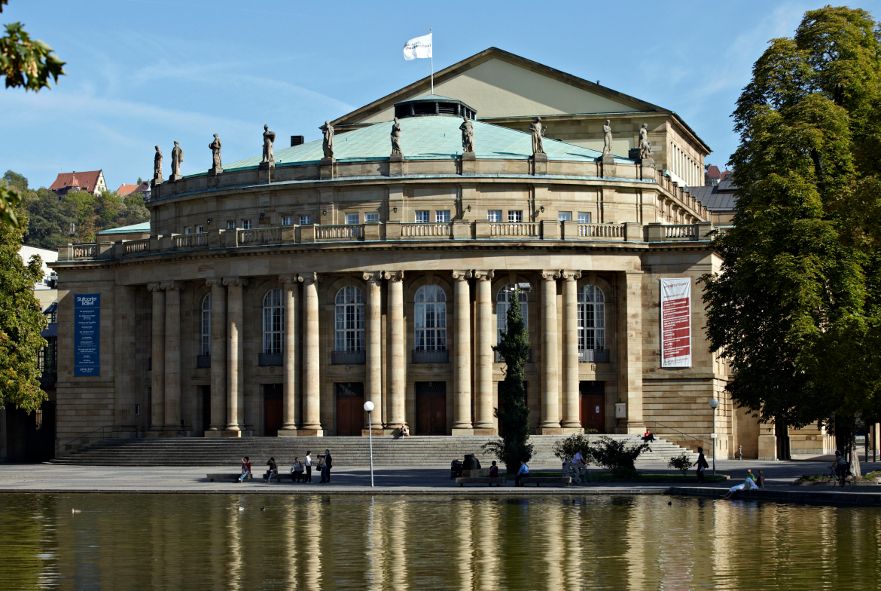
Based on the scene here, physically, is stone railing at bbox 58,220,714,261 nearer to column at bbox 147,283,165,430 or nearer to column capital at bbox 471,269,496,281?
column capital at bbox 471,269,496,281

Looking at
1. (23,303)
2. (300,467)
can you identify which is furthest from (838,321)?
(23,303)

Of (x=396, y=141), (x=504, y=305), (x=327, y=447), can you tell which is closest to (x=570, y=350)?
(x=504, y=305)

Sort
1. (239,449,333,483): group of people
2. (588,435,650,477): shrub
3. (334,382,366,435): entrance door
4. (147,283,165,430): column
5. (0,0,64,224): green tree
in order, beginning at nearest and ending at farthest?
(0,0,64,224): green tree < (588,435,650,477): shrub < (239,449,333,483): group of people < (334,382,366,435): entrance door < (147,283,165,430): column

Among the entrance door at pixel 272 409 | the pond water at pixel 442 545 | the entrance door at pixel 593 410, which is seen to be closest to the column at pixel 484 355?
the entrance door at pixel 593 410

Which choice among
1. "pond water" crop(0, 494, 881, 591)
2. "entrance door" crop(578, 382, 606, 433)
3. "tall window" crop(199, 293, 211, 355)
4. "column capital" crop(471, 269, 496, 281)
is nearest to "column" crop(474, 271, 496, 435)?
"column capital" crop(471, 269, 496, 281)

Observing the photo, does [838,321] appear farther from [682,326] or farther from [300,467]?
[682,326]

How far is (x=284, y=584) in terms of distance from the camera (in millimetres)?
32250

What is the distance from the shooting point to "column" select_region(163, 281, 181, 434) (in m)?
96.1

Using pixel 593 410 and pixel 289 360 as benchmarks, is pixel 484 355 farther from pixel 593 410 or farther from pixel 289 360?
pixel 289 360

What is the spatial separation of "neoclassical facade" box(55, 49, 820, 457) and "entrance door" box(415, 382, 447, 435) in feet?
0.28


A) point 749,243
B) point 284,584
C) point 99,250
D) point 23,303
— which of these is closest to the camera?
point 284,584

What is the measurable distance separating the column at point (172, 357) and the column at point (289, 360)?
321 inches

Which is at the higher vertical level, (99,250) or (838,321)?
(99,250)

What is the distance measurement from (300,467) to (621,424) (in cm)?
2736
